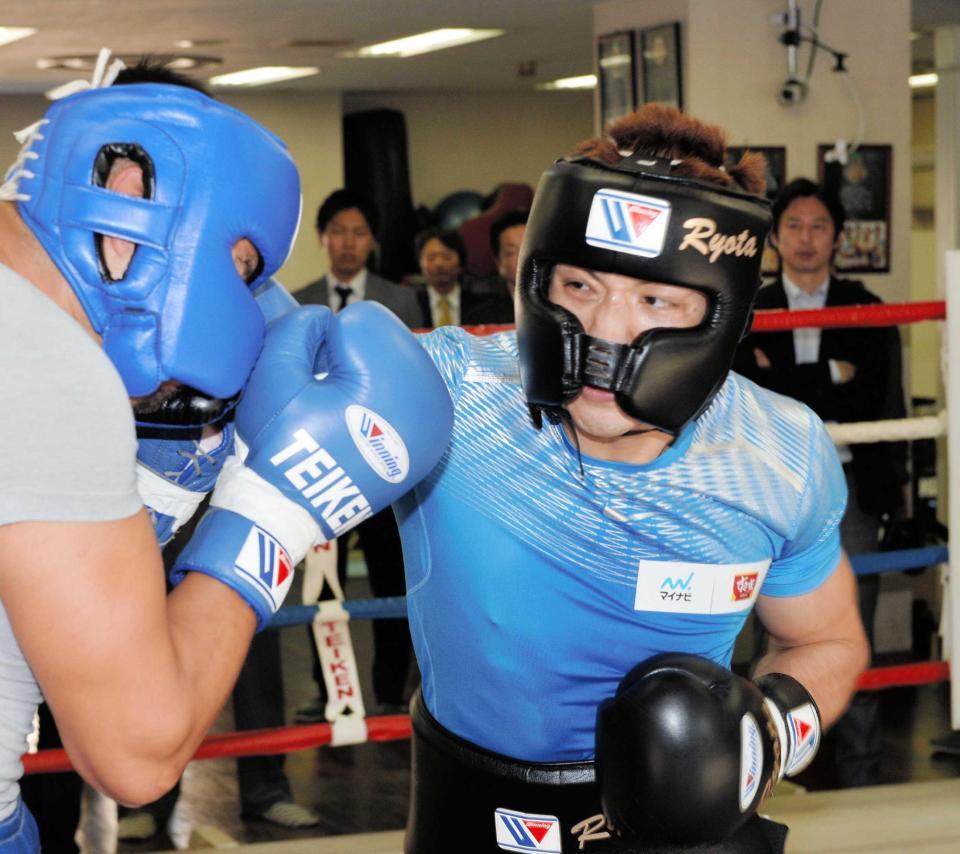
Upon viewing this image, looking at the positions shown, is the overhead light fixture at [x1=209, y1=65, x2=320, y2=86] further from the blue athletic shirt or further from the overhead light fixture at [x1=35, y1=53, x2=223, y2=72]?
the blue athletic shirt

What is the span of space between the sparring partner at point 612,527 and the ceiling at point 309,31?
491 cm

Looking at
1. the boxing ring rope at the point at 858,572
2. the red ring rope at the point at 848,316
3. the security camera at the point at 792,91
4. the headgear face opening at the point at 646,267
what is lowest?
the boxing ring rope at the point at 858,572

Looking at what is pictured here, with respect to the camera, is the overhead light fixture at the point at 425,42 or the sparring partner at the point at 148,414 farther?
the overhead light fixture at the point at 425,42

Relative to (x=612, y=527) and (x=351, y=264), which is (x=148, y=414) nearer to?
(x=612, y=527)

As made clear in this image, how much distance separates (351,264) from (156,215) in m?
3.48

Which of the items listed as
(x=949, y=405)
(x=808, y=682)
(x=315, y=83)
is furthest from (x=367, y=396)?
(x=315, y=83)

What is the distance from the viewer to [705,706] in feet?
4.51

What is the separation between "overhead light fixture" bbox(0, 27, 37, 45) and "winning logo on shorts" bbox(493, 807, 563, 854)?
6.05m

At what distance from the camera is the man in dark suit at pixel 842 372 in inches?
139

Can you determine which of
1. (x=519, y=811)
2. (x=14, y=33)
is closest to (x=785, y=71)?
(x=14, y=33)

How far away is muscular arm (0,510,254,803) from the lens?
3.29 ft

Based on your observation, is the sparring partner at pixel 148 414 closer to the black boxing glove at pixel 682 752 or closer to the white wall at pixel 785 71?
the black boxing glove at pixel 682 752

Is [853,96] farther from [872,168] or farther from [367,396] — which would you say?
[367,396]

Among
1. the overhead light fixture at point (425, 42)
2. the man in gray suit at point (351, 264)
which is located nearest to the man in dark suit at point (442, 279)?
the man in gray suit at point (351, 264)
